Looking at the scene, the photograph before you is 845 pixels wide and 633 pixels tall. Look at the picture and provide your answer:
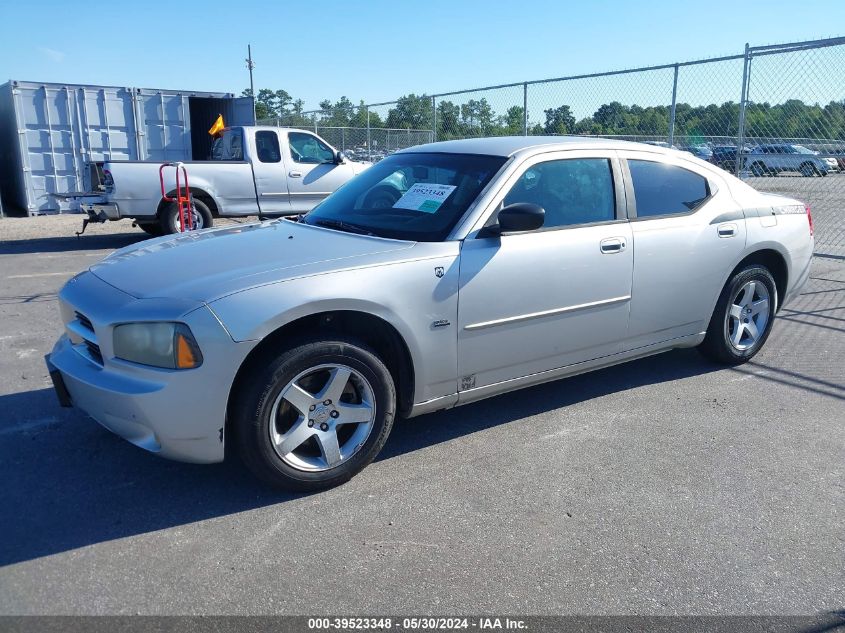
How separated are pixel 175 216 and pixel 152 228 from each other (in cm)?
116

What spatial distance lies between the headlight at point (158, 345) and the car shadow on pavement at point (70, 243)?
901cm

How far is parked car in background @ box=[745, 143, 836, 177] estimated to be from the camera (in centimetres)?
826

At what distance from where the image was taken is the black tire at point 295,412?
10.7 feet

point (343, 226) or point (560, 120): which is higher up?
point (560, 120)

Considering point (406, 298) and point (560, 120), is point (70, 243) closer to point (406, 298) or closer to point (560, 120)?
point (560, 120)

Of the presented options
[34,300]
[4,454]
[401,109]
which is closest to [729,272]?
[4,454]

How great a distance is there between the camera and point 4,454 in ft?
12.8

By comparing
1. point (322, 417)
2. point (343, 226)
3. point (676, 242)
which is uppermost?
point (343, 226)

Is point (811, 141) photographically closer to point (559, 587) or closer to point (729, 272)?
point (729, 272)

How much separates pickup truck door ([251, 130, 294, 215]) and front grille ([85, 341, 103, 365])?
29.4ft

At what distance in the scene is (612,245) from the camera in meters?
4.39

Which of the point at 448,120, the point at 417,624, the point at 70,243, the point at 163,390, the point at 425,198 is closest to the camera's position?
the point at 417,624

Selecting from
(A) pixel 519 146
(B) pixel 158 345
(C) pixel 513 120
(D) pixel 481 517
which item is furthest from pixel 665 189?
(C) pixel 513 120

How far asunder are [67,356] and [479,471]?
2179mm
